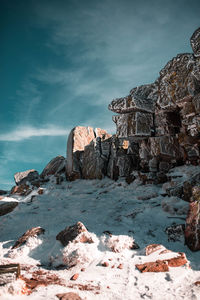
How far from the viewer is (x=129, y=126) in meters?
15.3

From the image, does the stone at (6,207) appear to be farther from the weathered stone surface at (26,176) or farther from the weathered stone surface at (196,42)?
the weathered stone surface at (196,42)

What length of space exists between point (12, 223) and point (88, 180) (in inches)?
348

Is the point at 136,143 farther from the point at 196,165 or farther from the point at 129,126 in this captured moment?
the point at 196,165

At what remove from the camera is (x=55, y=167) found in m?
22.7

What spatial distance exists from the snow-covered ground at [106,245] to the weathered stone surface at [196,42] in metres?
6.97

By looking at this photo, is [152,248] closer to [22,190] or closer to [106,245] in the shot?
[106,245]

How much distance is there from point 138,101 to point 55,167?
12.4m

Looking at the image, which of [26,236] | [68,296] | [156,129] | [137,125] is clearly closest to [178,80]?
[156,129]

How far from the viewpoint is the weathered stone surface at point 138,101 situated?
50.0ft

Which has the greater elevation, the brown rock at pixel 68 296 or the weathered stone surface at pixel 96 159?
the weathered stone surface at pixel 96 159

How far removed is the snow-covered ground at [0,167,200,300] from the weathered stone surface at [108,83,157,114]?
212 inches

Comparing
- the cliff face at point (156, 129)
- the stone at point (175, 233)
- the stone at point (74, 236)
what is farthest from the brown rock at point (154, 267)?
the cliff face at point (156, 129)

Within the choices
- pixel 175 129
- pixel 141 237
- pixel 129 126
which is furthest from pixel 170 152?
pixel 141 237

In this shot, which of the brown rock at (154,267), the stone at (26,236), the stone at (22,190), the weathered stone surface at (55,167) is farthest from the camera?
the weathered stone surface at (55,167)
